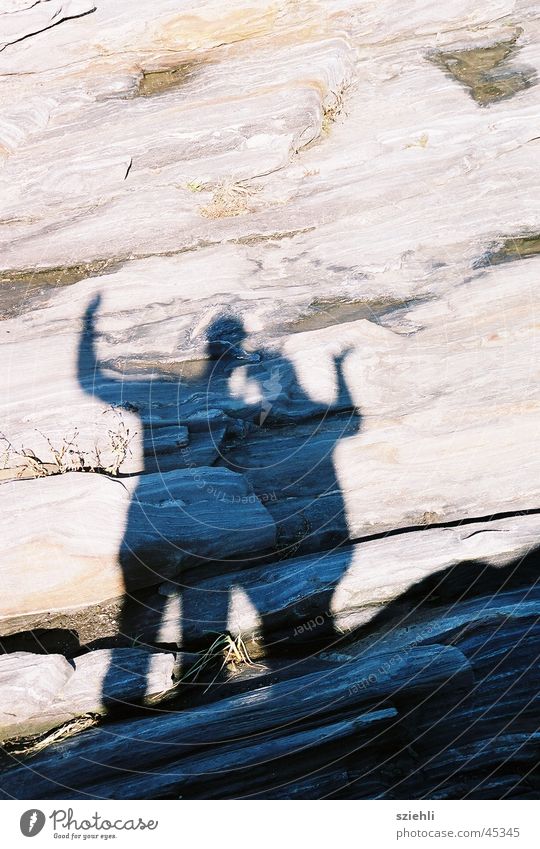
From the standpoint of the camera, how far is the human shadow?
32.7 ft

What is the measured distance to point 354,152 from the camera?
60.3 ft

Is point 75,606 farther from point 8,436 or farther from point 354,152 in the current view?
point 354,152

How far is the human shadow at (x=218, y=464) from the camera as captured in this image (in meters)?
9.95

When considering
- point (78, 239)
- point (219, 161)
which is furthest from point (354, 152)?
point (78, 239)

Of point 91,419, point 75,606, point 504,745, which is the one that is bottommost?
point 504,745

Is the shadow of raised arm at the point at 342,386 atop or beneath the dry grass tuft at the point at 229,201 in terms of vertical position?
beneath

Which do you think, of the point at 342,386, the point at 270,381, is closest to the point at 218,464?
the point at 270,381

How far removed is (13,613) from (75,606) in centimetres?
74
